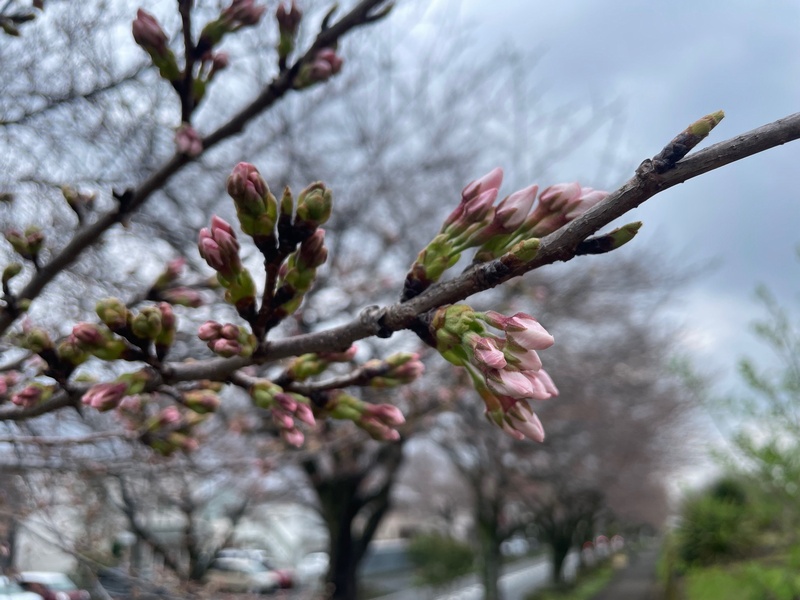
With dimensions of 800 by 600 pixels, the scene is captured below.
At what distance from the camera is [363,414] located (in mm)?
1806

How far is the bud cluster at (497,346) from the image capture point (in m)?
1.24

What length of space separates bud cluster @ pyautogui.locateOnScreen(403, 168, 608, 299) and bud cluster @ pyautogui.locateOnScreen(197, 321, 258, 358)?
0.37m

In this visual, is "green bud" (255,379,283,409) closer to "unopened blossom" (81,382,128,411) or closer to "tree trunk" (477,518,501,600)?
"unopened blossom" (81,382,128,411)

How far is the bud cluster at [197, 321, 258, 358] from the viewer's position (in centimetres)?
154

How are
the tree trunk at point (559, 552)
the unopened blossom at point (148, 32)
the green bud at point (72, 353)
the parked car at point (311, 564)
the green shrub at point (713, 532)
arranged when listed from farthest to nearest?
the tree trunk at point (559, 552), the parked car at point (311, 564), the green shrub at point (713, 532), the unopened blossom at point (148, 32), the green bud at point (72, 353)

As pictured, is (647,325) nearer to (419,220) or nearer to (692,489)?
(419,220)

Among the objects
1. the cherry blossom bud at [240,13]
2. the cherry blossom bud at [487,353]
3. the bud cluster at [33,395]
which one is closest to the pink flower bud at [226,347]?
the cherry blossom bud at [487,353]

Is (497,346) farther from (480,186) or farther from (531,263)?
(480,186)

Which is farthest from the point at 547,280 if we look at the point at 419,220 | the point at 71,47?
the point at 71,47

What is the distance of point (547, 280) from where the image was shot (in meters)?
9.87

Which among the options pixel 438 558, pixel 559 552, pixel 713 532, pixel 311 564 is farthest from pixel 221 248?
pixel 311 564

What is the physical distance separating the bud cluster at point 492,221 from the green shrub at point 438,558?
2568 cm

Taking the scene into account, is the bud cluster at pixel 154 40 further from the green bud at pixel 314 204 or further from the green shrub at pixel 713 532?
the green shrub at pixel 713 532

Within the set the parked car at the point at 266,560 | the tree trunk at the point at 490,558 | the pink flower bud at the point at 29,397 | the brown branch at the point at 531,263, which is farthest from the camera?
the parked car at the point at 266,560
